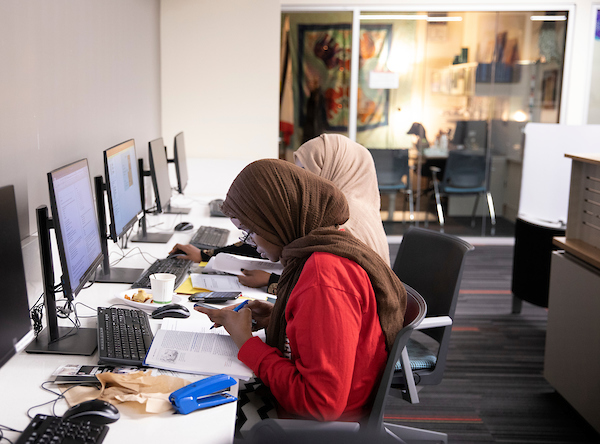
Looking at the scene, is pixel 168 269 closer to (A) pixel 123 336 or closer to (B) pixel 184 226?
(A) pixel 123 336

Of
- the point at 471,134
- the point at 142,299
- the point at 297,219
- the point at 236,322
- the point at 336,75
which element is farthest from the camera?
the point at 336,75

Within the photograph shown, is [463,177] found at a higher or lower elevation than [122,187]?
lower

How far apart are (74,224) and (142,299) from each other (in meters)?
0.39

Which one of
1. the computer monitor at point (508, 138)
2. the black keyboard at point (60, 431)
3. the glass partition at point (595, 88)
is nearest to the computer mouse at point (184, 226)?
the black keyboard at point (60, 431)

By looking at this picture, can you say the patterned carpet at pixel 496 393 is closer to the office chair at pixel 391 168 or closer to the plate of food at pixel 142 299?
the plate of food at pixel 142 299

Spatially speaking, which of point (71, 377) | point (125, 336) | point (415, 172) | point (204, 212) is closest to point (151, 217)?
point (204, 212)

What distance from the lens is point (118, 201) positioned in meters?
2.12

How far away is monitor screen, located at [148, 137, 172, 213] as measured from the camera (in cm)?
270

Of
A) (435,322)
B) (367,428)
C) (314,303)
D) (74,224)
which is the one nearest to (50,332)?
(74,224)

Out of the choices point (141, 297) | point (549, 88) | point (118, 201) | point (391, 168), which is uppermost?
point (549, 88)

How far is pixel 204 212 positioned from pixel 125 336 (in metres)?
2.21

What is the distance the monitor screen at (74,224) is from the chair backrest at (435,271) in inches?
46.2

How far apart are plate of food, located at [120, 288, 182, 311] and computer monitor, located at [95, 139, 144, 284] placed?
0.20 m

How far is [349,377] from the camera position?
1.19 meters
